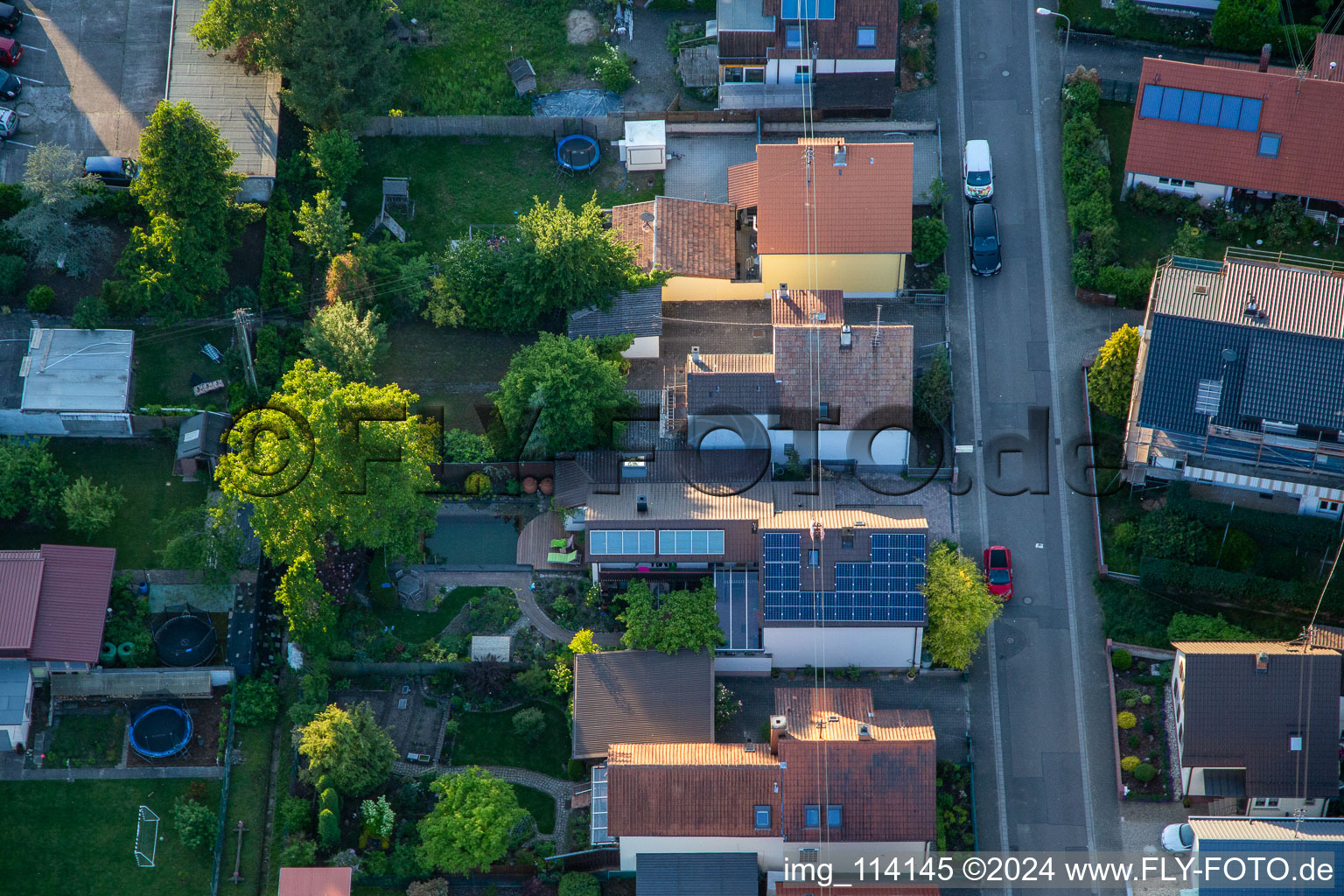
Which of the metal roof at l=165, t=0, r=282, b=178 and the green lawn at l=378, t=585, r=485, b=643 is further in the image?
the metal roof at l=165, t=0, r=282, b=178

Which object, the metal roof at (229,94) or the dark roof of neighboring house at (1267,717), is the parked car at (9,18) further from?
the dark roof of neighboring house at (1267,717)

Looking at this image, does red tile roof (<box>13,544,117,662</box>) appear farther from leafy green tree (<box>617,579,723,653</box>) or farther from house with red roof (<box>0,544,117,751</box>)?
leafy green tree (<box>617,579,723,653</box>)

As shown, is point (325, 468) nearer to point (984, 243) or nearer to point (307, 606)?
point (307, 606)

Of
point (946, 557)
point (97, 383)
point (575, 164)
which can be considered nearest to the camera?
point (946, 557)

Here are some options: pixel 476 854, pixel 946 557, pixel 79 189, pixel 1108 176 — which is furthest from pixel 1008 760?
pixel 79 189

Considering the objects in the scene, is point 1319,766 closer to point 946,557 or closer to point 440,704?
point 946,557

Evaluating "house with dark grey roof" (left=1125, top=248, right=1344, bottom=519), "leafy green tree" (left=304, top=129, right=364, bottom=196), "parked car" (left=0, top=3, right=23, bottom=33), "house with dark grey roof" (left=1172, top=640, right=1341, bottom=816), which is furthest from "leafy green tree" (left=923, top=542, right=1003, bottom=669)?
"parked car" (left=0, top=3, right=23, bottom=33)

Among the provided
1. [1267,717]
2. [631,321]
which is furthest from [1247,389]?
[631,321]

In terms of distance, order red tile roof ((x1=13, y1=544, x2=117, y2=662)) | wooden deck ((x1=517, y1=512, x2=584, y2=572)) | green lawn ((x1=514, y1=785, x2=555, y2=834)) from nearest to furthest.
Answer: green lawn ((x1=514, y1=785, x2=555, y2=834)) → red tile roof ((x1=13, y1=544, x2=117, y2=662)) → wooden deck ((x1=517, y1=512, x2=584, y2=572))
